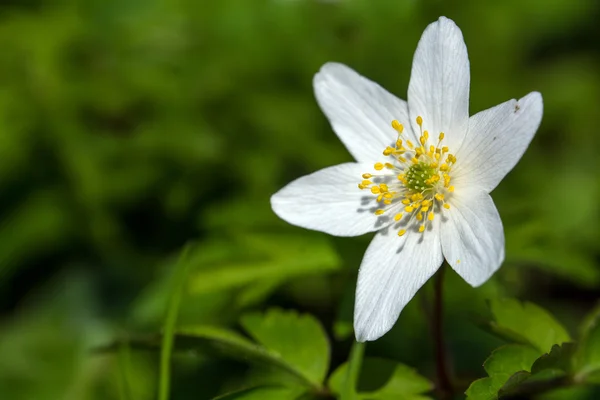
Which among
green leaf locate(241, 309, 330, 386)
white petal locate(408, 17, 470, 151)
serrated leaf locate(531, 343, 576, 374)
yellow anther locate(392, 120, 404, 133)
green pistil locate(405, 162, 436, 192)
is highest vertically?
white petal locate(408, 17, 470, 151)

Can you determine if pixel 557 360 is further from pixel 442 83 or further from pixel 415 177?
pixel 442 83

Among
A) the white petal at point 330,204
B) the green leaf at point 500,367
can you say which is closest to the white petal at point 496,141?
the white petal at point 330,204

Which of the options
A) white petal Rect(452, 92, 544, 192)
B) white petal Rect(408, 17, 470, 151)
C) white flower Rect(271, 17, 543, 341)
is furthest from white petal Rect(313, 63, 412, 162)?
white petal Rect(452, 92, 544, 192)

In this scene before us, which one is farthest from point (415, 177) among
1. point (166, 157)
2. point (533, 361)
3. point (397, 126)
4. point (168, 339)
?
point (166, 157)

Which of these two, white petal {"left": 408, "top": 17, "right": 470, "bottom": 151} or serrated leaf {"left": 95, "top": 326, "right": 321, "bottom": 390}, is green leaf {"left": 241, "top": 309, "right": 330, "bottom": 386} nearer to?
serrated leaf {"left": 95, "top": 326, "right": 321, "bottom": 390}

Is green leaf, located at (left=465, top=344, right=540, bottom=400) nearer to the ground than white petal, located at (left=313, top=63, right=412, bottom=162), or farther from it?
nearer to the ground

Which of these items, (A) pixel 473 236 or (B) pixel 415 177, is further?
(B) pixel 415 177

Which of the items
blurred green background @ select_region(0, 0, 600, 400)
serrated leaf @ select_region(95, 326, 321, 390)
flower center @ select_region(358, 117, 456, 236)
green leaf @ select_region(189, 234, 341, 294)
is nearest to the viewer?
serrated leaf @ select_region(95, 326, 321, 390)
